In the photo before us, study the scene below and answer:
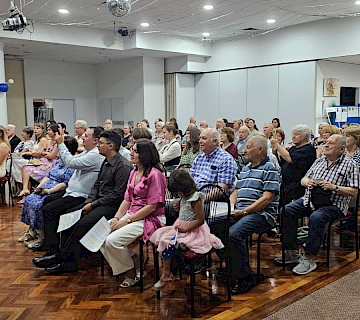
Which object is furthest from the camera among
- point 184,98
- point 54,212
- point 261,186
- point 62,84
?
point 62,84

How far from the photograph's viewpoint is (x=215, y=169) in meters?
3.68

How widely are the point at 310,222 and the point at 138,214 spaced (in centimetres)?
153

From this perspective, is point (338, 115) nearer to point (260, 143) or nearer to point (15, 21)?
point (260, 143)

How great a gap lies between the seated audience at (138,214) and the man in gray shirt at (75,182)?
2.27 feet

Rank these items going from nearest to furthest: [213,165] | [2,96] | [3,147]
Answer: [213,165] → [3,147] → [2,96]

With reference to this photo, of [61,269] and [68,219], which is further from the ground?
[68,219]

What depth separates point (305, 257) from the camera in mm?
3578

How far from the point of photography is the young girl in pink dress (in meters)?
2.81

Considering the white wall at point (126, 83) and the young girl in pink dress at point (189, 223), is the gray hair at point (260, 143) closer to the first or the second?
the young girl in pink dress at point (189, 223)

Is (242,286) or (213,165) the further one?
(213,165)

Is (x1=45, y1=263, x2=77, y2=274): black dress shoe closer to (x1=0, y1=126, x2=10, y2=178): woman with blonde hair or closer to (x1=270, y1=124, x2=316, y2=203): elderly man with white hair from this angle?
(x1=270, y1=124, x2=316, y2=203): elderly man with white hair

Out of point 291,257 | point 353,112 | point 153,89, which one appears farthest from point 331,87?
→ point 291,257

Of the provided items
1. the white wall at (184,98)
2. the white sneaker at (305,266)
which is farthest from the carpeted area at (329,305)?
the white wall at (184,98)

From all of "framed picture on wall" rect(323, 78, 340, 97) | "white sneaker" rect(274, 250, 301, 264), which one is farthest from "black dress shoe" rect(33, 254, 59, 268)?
"framed picture on wall" rect(323, 78, 340, 97)
